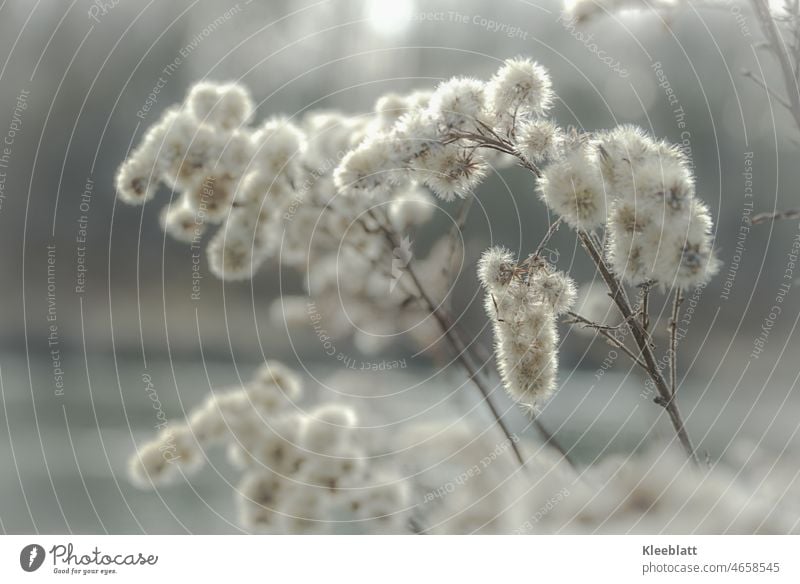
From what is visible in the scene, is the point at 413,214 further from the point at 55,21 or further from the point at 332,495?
the point at 55,21

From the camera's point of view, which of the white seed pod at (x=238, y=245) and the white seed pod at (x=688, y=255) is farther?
the white seed pod at (x=238, y=245)

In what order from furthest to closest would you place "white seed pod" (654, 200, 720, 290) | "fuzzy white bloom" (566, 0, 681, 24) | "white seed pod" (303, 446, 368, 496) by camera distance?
1. "fuzzy white bloom" (566, 0, 681, 24)
2. "white seed pod" (303, 446, 368, 496)
3. "white seed pod" (654, 200, 720, 290)

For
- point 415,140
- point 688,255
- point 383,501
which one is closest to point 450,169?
point 415,140

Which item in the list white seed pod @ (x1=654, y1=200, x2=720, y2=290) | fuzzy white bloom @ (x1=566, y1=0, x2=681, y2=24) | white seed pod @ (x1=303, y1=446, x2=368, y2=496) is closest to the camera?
white seed pod @ (x1=654, y1=200, x2=720, y2=290)

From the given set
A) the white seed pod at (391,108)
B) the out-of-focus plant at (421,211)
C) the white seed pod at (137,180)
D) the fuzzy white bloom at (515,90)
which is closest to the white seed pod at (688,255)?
the out-of-focus plant at (421,211)

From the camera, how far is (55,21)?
686mm

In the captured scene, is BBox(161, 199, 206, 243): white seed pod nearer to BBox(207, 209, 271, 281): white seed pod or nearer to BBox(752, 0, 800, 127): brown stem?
BBox(207, 209, 271, 281): white seed pod

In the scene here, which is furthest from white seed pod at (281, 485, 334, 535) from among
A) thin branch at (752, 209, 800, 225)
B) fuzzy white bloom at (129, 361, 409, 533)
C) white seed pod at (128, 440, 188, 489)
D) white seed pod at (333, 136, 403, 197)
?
thin branch at (752, 209, 800, 225)

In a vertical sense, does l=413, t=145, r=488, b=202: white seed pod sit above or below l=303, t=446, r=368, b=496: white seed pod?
above

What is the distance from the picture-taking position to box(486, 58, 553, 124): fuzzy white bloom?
17.4 inches

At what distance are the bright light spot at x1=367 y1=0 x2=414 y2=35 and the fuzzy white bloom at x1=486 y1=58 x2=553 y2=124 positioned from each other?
276 mm

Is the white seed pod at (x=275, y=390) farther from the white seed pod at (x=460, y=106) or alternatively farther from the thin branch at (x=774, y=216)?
the thin branch at (x=774, y=216)

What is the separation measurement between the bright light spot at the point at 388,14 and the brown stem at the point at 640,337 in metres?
0.33

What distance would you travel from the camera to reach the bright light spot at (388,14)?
0.68 meters
